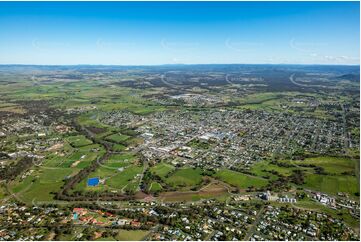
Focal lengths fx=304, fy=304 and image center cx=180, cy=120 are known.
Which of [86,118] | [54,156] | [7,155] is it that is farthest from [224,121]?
[7,155]

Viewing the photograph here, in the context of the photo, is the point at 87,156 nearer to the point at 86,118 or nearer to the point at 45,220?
the point at 45,220

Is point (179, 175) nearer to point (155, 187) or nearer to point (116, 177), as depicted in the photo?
point (155, 187)

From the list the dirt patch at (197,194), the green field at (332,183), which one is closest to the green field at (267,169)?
the green field at (332,183)

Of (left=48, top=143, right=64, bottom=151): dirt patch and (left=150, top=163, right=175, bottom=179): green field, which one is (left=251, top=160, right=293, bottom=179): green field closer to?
(left=150, top=163, right=175, bottom=179): green field

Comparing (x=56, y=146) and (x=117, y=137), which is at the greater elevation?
(x=117, y=137)

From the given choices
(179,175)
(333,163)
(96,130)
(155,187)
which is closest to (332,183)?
(333,163)

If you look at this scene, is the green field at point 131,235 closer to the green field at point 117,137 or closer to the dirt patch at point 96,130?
the green field at point 117,137
